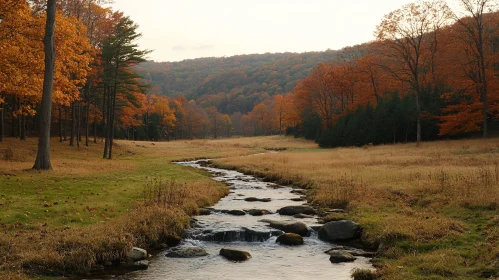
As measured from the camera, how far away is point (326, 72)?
72.5 m

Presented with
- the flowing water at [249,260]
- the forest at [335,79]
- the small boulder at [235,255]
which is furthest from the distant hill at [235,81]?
the small boulder at [235,255]

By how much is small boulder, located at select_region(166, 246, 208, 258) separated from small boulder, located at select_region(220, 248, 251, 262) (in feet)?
2.24

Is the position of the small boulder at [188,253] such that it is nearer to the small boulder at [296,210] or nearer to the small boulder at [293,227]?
the small boulder at [293,227]

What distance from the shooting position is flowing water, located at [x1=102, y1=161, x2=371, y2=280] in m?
9.39

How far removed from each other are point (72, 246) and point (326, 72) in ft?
223

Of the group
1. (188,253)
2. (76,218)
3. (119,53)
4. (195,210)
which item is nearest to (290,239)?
(188,253)

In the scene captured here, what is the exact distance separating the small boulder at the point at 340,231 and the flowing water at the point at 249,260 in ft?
1.21

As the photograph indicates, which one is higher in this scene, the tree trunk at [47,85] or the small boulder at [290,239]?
the tree trunk at [47,85]

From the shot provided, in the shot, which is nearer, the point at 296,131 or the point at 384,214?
the point at 384,214

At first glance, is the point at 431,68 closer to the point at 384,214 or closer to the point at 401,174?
the point at 401,174

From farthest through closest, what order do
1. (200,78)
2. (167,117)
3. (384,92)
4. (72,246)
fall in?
(200,78), (167,117), (384,92), (72,246)

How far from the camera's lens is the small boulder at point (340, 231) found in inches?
496

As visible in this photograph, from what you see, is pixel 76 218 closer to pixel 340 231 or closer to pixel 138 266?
pixel 138 266

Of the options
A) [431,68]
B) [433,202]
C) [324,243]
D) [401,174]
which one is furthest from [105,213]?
[431,68]
